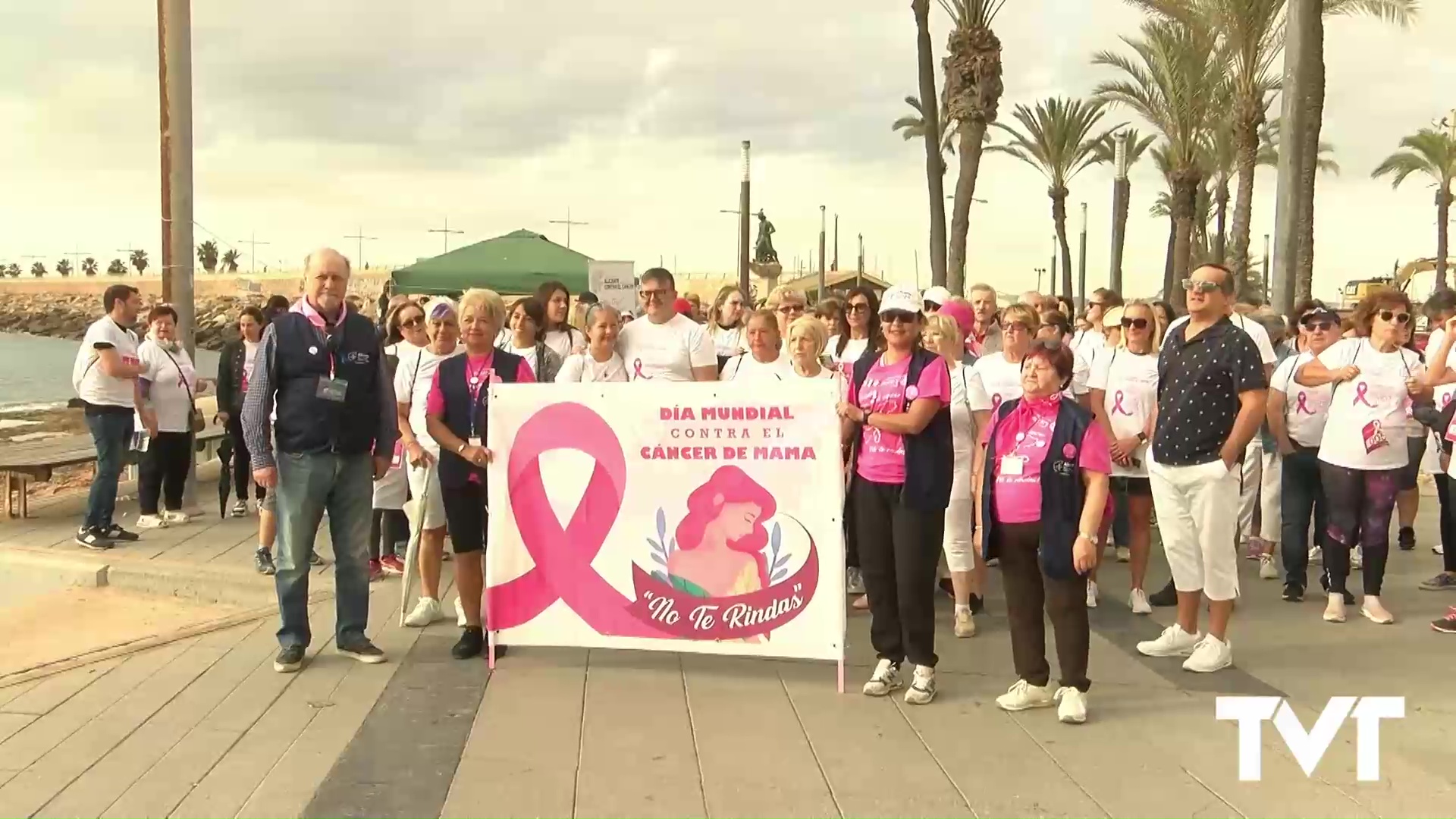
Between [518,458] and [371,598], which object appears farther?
[371,598]

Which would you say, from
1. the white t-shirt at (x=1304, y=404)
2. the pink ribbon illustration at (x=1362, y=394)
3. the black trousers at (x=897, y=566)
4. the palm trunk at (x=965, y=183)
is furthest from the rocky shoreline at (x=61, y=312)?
the pink ribbon illustration at (x=1362, y=394)

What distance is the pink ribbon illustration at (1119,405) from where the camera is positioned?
6.70 meters

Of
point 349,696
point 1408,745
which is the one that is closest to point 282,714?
point 349,696

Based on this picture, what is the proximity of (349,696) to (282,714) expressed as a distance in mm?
311

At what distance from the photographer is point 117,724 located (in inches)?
177

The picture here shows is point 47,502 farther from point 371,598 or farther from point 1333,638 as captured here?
point 1333,638

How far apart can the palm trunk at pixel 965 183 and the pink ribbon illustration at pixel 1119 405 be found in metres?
13.2

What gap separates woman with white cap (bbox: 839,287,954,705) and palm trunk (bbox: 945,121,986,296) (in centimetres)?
1539

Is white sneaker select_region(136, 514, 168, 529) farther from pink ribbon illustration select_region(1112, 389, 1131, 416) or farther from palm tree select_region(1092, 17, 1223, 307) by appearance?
palm tree select_region(1092, 17, 1223, 307)

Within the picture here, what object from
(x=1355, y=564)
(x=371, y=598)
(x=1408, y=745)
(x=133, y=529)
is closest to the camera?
(x=1408, y=745)

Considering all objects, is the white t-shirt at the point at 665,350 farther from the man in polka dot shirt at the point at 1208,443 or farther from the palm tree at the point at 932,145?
the palm tree at the point at 932,145

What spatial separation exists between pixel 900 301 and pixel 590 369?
2.08m

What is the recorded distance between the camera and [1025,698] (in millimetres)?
4664

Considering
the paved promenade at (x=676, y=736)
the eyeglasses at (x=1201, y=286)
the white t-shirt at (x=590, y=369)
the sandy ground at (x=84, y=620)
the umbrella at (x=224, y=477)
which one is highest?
the eyeglasses at (x=1201, y=286)
